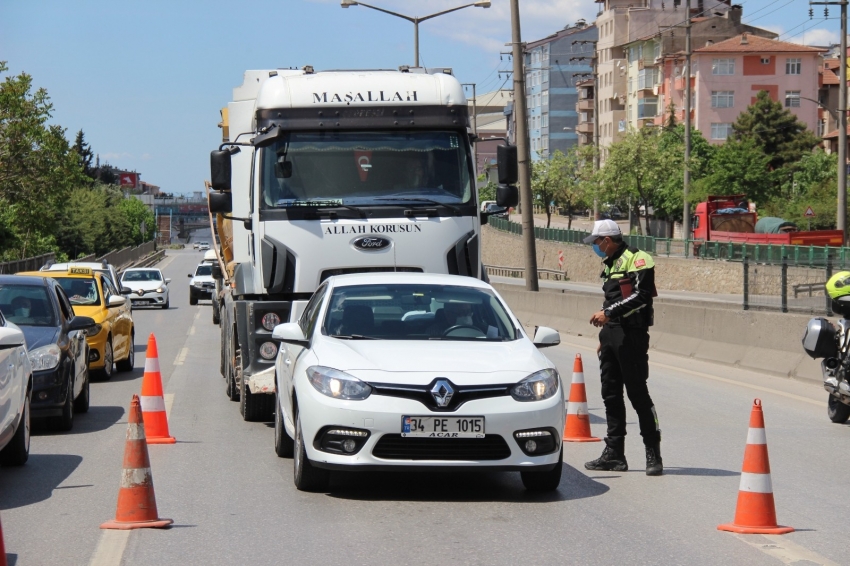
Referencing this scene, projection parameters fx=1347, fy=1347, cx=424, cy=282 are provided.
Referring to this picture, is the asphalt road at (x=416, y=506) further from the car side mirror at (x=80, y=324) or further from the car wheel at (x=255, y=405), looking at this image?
the car side mirror at (x=80, y=324)

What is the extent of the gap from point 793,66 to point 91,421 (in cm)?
9778

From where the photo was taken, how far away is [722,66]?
10338 cm

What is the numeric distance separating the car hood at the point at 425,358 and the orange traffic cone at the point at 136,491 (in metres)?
1.45

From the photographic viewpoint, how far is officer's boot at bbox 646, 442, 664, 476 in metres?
9.77

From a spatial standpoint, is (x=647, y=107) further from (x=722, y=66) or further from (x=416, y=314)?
(x=416, y=314)

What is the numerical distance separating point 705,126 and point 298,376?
97454mm

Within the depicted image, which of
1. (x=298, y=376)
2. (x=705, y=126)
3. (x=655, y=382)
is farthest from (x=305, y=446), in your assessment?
(x=705, y=126)

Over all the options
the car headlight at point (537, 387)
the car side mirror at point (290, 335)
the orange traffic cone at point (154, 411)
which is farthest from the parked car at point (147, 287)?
the car headlight at point (537, 387)

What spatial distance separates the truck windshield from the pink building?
303 feet

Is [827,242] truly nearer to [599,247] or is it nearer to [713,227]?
[713,227]

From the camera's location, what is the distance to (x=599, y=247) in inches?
395

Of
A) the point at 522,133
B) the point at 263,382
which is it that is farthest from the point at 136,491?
the point at 522,133

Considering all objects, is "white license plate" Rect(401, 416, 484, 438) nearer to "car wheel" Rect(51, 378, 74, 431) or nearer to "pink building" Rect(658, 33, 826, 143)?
"car wheel" Rect(51, 378, 74, 431)

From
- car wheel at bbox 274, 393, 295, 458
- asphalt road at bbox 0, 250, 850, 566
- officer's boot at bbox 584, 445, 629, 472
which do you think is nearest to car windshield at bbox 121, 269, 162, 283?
asphalt road at bbox 0, 250, 850, 566
